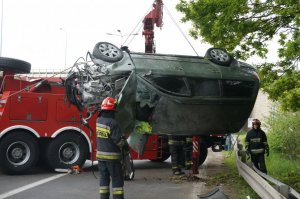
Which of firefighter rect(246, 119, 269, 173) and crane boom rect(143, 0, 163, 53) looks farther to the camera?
crane boom rect(143, 0, 163, 53)

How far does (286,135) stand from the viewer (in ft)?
47.9

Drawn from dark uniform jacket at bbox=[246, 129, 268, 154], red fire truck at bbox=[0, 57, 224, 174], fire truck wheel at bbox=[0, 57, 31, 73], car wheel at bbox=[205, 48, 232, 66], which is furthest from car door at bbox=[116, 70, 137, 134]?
fire truck wheel at bbox=[0, 57, 31, 73]

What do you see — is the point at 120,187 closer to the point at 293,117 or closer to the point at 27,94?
the point at 27,94

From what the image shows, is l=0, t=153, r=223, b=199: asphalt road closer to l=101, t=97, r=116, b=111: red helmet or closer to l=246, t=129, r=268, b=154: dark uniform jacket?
l=246, t=129, r=268, b=154: dark uniform jacket

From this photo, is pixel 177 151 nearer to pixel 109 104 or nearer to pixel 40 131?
pixel 109 104

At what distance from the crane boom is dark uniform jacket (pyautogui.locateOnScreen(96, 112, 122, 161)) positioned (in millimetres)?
8955

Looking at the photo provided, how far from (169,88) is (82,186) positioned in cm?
→ 317

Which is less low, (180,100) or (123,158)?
(180,100)

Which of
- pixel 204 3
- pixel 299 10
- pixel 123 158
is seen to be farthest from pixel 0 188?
pixel 299 10

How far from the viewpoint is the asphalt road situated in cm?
753

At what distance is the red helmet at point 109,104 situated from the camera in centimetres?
614

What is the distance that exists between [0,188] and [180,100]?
13.3 feet

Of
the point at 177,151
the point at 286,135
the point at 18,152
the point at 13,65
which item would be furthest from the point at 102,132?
the point at 286,135

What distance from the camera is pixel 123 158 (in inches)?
261
